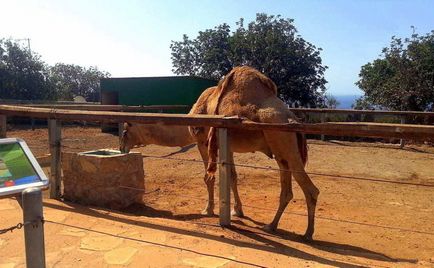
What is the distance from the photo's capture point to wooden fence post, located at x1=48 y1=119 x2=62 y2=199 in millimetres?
6180

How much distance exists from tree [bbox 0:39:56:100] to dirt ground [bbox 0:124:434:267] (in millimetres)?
18171

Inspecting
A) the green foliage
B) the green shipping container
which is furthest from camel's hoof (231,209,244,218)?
the green foliage

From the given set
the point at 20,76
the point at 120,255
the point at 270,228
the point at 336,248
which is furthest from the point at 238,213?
the point at 20,76

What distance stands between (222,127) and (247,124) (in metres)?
0.31

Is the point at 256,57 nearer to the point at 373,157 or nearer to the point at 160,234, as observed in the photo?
the point at 373,157

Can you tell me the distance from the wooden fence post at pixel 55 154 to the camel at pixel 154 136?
1779 mm

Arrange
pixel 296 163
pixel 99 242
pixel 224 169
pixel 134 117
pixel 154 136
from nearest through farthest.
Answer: pixel 99 242 < pixel 224 169 < pixel 296 163 < pixel 134 117 < pixel 154 136

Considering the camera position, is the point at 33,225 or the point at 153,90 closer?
the point at 33,225

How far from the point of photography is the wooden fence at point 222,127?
372cm

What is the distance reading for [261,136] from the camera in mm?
5652

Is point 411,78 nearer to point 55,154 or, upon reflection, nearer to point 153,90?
point 153,90

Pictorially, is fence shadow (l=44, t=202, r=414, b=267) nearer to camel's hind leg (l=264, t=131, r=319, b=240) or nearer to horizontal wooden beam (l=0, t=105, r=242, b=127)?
camel's hind leg (l=264, t=131, r=319, b=240)

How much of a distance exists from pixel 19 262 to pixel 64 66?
48753 mm

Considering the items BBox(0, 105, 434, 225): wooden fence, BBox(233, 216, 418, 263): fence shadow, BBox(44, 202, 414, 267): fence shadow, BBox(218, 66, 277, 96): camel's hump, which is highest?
BBox(218, 66, 277, 96): camel's hump
